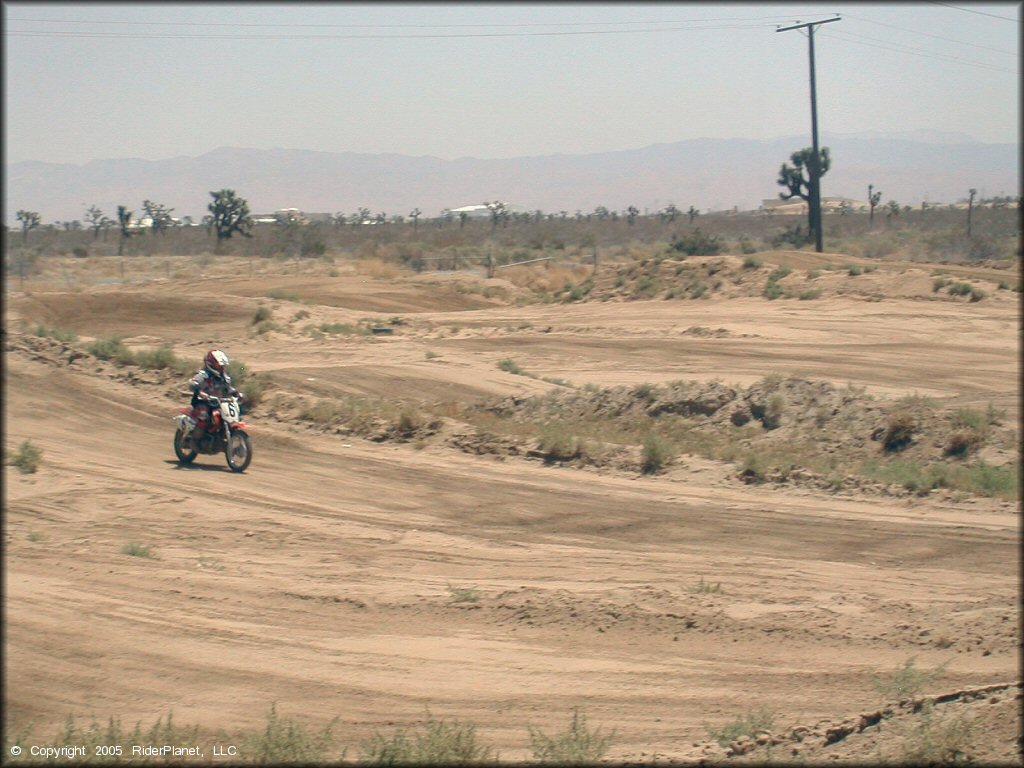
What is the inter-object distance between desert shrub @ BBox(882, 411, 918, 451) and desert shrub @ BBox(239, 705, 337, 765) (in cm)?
1281

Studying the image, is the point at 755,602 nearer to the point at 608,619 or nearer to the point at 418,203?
the point at 608,619

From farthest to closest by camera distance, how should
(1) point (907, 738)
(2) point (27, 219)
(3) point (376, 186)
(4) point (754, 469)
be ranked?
(3) point (376, 186)
(2) point (27, 219)
(4) point (754, 469)
(1) point (907, 738)

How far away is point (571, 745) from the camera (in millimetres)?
7668

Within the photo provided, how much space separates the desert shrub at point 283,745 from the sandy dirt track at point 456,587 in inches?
14.3

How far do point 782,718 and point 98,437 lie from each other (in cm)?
1388

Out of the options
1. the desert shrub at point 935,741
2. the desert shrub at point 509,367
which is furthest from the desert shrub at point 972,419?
the desert shrub at point 935,741

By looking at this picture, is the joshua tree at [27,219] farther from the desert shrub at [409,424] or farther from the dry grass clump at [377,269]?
the desert shrub at [409,424]

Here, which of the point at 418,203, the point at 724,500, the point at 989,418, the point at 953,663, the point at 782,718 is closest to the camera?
the point at 782,718

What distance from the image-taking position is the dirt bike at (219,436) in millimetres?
16953

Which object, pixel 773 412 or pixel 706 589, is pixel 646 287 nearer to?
pixel 773 412

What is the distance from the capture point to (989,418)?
18.2 metres

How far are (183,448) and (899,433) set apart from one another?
1152 centimetres

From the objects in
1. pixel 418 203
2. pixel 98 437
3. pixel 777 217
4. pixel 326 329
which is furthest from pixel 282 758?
pixel 418 203

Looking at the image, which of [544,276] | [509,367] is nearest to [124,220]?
[544,276]
